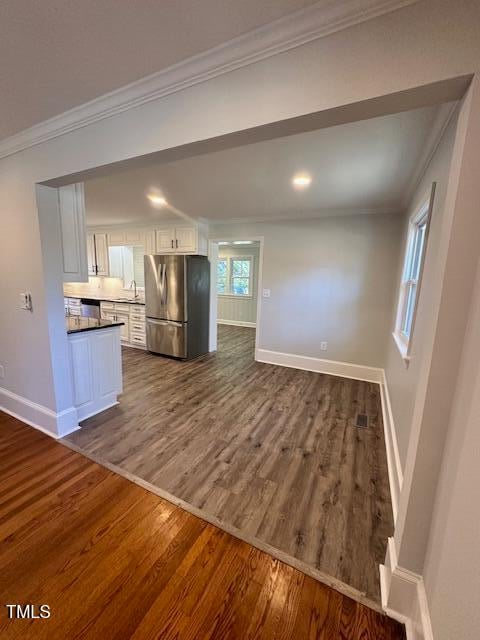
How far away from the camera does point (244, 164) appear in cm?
222

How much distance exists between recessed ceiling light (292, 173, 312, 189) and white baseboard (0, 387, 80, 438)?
117 inches

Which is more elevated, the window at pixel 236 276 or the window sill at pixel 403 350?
the window at pixel 236 276

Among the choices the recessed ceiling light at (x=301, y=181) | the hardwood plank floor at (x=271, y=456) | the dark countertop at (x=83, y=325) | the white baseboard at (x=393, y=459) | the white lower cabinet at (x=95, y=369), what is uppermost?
the recessed ceiling light at (x=301, y=181)

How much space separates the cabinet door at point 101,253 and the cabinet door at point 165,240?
1.37 meters

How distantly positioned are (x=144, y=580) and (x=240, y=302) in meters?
6.41

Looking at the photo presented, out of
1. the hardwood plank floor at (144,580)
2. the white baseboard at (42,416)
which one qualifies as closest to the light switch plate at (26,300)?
the white baseboard at (42,416)

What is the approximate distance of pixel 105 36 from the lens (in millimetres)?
1104

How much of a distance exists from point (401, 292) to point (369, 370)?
133 centimetres

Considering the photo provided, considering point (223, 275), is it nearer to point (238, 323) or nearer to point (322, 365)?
point (238, 323)

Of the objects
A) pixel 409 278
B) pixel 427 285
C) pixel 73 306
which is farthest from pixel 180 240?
pixel 427 285

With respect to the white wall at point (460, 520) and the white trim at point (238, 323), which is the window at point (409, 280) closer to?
the white wall at point (460, 520)

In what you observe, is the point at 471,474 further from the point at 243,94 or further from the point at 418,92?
the point at 243,94

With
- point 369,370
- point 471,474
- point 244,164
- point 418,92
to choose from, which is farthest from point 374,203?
point 471,474

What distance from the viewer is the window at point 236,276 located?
23.6 feet
